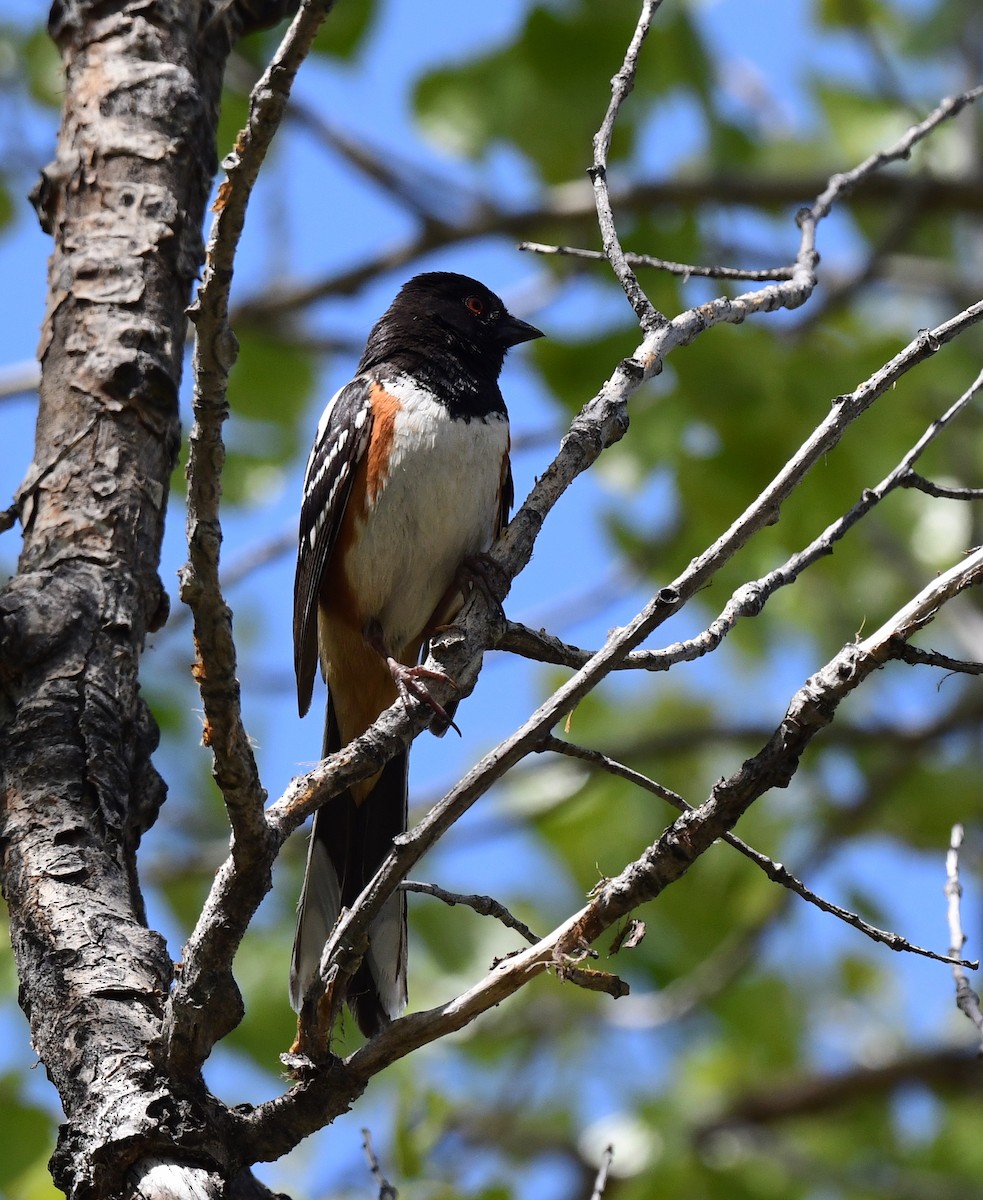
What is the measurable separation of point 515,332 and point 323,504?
Result: 0.96m

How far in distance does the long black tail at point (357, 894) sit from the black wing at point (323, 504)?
426mm

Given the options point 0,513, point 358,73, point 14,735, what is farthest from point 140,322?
point 358,73

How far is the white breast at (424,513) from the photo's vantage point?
347 centimetres

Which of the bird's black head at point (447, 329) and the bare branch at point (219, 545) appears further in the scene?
the bird's black head at point (447, 329)

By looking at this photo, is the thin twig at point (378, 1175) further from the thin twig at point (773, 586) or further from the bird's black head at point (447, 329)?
the bird's black head at point (447, 329)

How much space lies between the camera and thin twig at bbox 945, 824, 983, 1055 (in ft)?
6.75

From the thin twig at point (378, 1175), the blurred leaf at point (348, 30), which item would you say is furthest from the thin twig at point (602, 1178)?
the blurred leaf at point (348, 30)

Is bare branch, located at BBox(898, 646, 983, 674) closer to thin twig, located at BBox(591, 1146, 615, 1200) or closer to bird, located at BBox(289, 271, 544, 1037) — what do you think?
thin twig, located at BBox(591, 1146, 615, 1200)

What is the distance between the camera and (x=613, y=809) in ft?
17.6

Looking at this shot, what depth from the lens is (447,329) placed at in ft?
13.3

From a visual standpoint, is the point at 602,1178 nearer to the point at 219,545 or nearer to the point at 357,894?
the point at 357,894

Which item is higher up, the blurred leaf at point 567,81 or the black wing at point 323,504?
the blurred leaf at point 567,81

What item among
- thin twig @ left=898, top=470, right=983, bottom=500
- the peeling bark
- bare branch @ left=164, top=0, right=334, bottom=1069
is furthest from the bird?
bare branch @ left=164, top=0, right=334, bottom=1069

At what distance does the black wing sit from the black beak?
649 mm
